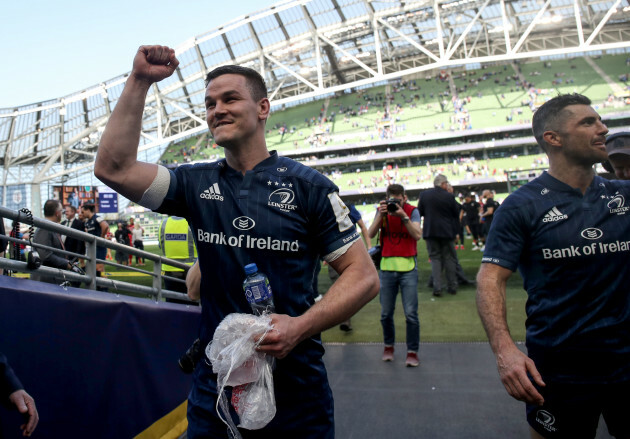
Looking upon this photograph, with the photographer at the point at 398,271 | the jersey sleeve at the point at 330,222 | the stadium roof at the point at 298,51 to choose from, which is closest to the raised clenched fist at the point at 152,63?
the jersey sleeve at the point at 330,222

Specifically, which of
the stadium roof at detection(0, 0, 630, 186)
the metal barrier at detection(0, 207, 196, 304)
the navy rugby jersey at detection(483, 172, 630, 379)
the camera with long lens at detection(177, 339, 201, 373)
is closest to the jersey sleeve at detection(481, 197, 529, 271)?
the navy rugby jersey at detection(483, 172, 630, 379)

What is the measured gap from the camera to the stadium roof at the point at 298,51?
28141 mm

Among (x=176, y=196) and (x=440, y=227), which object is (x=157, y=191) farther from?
(x=440, y=227)

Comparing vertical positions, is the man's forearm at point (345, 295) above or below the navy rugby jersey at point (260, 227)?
below

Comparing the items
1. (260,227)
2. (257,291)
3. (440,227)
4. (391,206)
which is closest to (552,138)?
(260,227)

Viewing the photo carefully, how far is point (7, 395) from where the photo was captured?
5.41 feet

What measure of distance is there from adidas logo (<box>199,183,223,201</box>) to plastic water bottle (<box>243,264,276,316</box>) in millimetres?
295

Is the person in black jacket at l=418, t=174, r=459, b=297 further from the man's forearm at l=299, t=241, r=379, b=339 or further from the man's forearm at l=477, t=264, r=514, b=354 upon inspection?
the man's forearm at l=299, t=241, r=379, b=339

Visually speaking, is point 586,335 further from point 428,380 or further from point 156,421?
point 156,421

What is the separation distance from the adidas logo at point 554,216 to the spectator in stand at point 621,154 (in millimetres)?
1411

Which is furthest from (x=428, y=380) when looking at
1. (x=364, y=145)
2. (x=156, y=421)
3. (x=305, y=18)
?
(x=364, y=145)

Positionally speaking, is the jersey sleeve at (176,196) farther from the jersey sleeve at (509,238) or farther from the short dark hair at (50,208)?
the short dark hair at (50,208)

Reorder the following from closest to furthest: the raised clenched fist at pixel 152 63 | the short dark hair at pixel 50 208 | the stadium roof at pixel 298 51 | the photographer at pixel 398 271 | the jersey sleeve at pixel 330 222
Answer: the raised clenched fist at pixel 152 63 < the jersey sleeve at pixel 330 222 < the photographer at pixel 398 271 < the short dark hair at pixel 50 208 < the stadium roof at pixel 298 51

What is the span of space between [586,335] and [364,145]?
38743 millimetres
